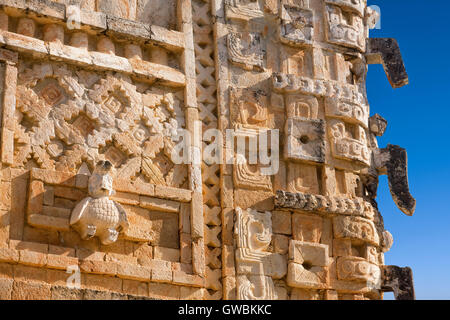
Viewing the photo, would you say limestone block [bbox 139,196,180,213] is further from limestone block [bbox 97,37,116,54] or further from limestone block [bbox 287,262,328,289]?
limestone block [bbox 97,37,116,54]

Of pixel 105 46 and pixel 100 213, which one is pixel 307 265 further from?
pixel 105 46

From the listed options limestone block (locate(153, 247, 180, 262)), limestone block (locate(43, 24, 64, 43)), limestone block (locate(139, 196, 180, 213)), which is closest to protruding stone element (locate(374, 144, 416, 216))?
limestone block (locate(139, 196, 180, 213))

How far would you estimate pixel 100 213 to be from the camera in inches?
348

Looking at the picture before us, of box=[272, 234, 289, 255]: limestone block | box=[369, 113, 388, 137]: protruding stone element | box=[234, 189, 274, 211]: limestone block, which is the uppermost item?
box=[369, 113, 388, 137]: protruding stone element

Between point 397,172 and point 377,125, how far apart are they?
618mm

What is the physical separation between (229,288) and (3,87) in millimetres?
2978

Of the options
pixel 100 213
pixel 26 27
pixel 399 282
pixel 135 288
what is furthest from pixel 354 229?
pixel 26 27

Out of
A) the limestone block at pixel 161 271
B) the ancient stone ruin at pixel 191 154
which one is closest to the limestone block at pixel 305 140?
the ancient stone ruin at pixel 191 154

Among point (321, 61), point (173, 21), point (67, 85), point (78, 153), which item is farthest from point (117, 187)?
point (321, 61)

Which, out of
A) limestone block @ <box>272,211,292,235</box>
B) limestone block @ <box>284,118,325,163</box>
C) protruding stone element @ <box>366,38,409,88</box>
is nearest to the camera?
limestone block @ <box>272,211,292,235</box>

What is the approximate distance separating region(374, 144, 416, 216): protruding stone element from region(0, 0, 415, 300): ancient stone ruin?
0.05 feet

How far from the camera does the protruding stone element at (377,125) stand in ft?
36.6

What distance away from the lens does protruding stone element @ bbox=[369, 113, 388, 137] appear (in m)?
11.1

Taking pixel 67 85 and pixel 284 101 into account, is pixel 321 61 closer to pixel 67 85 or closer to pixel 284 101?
pixel 284 101
